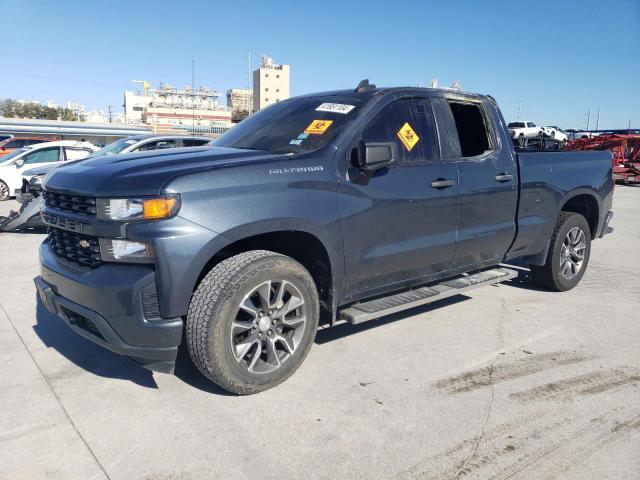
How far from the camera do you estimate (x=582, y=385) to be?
3.41 m

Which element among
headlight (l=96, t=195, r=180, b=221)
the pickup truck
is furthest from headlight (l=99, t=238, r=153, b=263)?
headlight (l=96, t=195, r=180, b=221)

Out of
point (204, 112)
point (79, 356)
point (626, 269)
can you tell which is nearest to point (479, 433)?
point (79, 356)

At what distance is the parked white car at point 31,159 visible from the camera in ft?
43.9

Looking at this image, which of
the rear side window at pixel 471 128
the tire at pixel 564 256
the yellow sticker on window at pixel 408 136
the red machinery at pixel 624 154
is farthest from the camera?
the red machinery at pixel 624 154

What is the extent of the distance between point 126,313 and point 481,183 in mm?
2971

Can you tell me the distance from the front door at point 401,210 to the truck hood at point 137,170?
29.3 inches

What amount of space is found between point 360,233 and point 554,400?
1.61 m

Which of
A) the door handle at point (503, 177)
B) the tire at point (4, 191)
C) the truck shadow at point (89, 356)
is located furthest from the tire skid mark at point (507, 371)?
the tire at point (4, 191)

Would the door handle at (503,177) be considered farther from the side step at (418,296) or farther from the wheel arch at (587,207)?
the wheel arch at (587,207)

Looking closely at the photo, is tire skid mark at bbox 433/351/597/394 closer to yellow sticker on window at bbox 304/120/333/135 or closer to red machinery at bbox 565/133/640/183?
yellow sticker on window at bbox 304/120/333/135

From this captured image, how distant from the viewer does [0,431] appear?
277cm

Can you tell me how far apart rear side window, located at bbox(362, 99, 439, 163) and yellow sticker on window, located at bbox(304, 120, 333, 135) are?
0.28 meters

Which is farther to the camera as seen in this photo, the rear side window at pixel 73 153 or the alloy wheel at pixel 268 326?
the rear side window at pixel 73 153

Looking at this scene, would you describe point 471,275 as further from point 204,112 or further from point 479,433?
point 204,112
